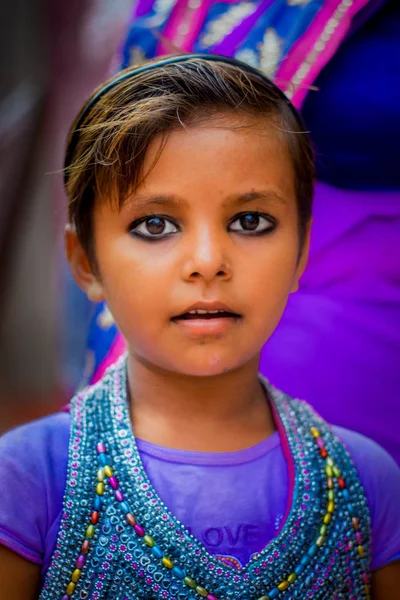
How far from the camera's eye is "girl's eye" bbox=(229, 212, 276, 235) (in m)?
1.06

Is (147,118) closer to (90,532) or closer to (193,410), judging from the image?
(193,410)

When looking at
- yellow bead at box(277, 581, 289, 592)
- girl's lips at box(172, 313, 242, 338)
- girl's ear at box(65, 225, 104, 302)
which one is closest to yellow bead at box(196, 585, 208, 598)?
yellow bead at box(277, 581, 289, 592)

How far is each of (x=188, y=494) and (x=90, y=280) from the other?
0.36 metres

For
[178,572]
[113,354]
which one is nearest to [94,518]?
[178,572]

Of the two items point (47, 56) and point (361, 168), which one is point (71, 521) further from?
point (47, 56)

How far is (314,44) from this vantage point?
1.51m

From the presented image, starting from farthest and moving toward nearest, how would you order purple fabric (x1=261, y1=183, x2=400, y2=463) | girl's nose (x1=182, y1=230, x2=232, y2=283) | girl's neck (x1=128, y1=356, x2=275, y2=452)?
purple fabric (x1=261, y1=183, x2=400, y2=463), girl's neck (x1=128, y1=356, x2=275, y2=452), girl's nose (x1=182, y1=230, x2=232, y2=283)

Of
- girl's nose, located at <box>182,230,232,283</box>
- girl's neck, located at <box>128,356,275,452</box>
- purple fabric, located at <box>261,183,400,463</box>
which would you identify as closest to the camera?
girl's nose, located at <box>182,230,232,283</box>

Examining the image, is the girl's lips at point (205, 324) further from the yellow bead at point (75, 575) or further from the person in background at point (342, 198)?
the person in background at point (342, 198)

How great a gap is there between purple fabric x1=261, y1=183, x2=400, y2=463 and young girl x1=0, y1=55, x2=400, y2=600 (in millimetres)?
281

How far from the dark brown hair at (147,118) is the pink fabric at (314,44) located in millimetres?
367

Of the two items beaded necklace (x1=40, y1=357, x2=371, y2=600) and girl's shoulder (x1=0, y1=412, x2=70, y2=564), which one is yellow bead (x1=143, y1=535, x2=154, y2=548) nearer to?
beaded necklace (x1=40, y1=357, x2=371, y2=600)

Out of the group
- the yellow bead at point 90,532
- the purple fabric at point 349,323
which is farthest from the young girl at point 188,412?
the purple fabric at point 349,323

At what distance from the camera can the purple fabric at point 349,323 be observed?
1.45 meters
